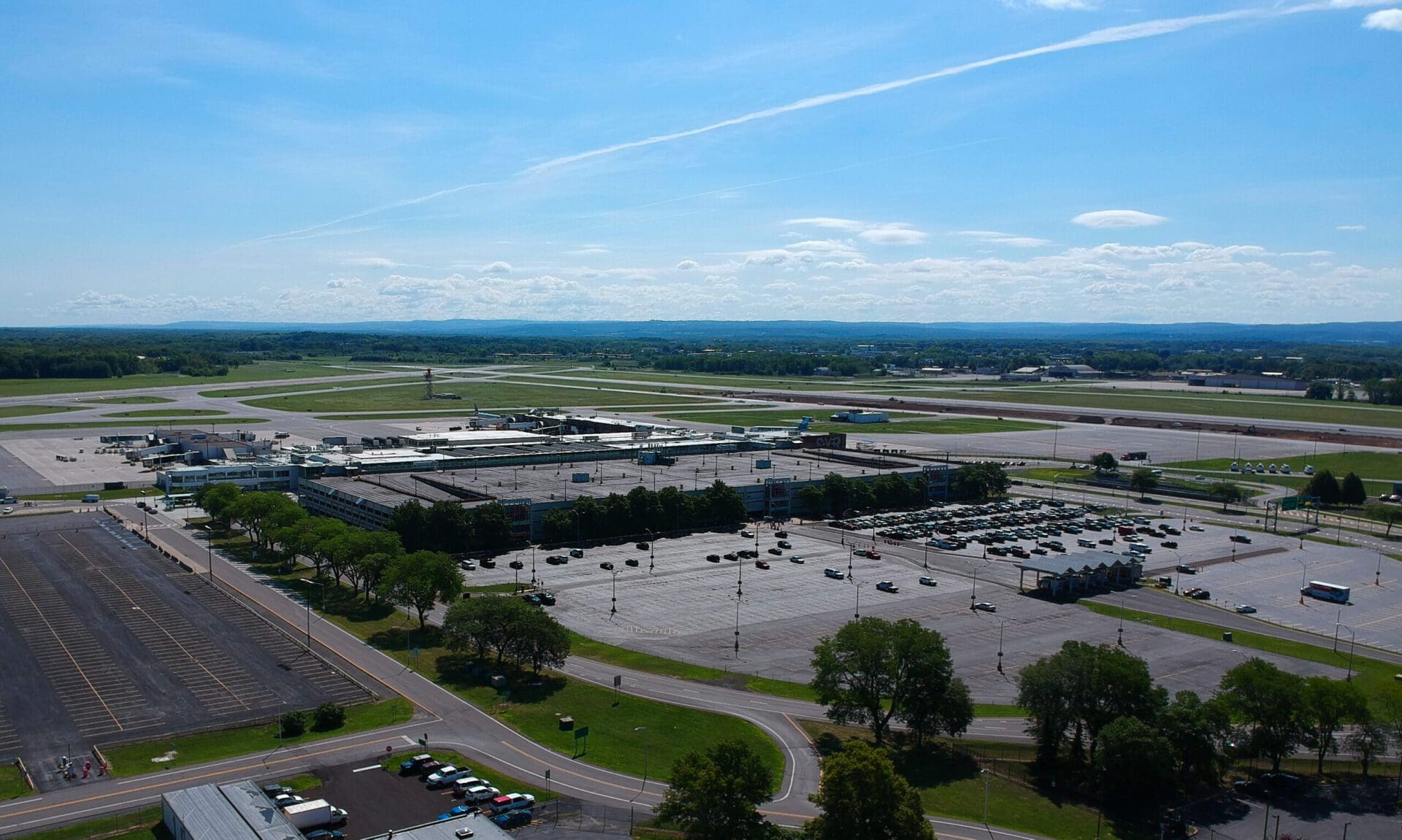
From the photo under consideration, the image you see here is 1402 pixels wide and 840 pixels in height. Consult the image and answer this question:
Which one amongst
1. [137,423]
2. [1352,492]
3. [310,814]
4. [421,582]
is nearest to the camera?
[310,814]

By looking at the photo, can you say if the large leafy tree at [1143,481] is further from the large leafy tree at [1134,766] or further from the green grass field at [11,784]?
the green grass field at [11,784]

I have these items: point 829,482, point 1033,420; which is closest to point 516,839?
point 829,482

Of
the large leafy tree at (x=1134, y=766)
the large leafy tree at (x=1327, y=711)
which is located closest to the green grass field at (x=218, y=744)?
the large leafy tree at (x=1134, y=766)

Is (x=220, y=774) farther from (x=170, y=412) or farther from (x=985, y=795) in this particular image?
(x=170, y=412)

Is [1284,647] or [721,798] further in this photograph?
[1284,647]

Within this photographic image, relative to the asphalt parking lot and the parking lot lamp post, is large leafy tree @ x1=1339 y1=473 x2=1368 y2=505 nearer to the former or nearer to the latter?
the asphalt parking lot

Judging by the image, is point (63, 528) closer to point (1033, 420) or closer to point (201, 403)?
point (201, 403)

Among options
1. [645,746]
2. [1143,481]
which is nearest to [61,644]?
[645,746]
